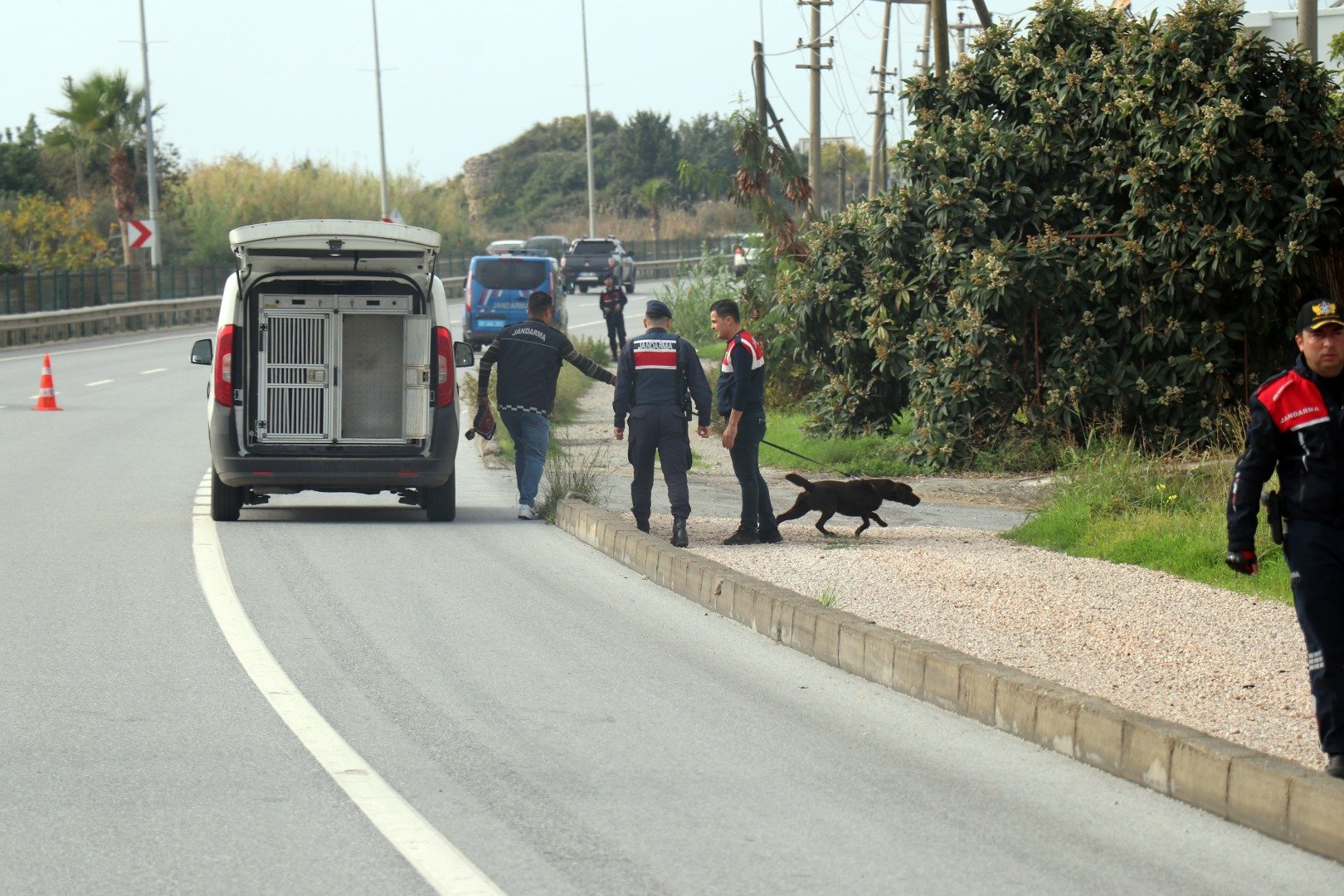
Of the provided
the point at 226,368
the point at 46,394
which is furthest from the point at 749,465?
the point at 46,394

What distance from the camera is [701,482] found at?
19.5m

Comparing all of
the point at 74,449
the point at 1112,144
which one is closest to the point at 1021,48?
the point at 1112,144

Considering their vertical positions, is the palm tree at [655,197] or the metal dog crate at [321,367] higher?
the palm tree at [655,197]

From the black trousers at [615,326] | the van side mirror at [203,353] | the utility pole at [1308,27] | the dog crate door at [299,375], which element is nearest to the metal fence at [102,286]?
the black trousers at [615,326]

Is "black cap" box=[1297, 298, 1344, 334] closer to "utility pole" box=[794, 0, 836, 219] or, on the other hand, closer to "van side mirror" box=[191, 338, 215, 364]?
"van side mirror" box=[191, 338, 215, 364]

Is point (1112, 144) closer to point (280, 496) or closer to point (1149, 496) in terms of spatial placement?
point (1149, 496)

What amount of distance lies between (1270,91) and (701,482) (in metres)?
7.04

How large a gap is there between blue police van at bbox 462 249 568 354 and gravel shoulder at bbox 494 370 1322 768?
22441mm

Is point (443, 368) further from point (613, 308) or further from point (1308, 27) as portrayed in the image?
point (613, 308)

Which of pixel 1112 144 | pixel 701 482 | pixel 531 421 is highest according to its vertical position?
pixel 1112 144

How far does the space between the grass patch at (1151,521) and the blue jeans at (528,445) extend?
389 centimetres

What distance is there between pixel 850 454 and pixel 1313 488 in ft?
47.6

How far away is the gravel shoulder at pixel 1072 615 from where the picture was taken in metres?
7.48

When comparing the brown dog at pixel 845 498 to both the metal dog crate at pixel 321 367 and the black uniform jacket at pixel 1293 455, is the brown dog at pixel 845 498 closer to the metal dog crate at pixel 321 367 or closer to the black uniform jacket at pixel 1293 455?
the metal dog crate at pixel 321 367
